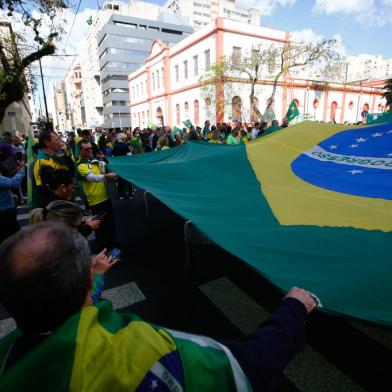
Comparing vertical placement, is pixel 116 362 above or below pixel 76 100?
below

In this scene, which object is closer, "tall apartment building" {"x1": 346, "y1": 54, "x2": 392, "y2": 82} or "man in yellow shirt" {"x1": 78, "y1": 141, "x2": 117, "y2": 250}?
"man in yellow shirt" {"x1": 78, "y1": 141, "x2": 117, "y2": 250}

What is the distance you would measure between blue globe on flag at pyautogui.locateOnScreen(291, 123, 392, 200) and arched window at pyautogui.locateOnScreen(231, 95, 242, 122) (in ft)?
66.9

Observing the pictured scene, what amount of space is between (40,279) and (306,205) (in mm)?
2398

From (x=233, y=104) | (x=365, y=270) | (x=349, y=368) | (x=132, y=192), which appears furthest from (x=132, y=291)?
(x=233, y=104)

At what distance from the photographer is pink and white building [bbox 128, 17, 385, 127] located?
22609 millimetres

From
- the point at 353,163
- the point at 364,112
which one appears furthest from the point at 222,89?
the point at 353,163

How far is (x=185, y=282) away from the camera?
3766mm

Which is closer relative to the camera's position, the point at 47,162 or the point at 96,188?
the point at 47,162

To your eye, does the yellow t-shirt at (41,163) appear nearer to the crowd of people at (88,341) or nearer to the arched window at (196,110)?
the crowd of people at (88,341)

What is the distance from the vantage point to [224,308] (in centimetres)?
320

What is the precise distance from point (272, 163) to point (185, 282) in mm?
2035

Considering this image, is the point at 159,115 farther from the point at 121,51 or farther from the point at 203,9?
the point at 203,9

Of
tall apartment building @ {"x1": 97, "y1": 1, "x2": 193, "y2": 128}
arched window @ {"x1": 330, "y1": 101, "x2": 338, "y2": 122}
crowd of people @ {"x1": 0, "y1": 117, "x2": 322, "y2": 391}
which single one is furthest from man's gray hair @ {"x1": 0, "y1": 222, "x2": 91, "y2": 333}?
tall apartment building @ {"x1": 97, "y1": 1, "x2": 193, "y2": 128}

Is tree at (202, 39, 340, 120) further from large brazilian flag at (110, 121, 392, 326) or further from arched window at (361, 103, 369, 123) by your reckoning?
large brazilian flag at (110, 121, 392, 326)
